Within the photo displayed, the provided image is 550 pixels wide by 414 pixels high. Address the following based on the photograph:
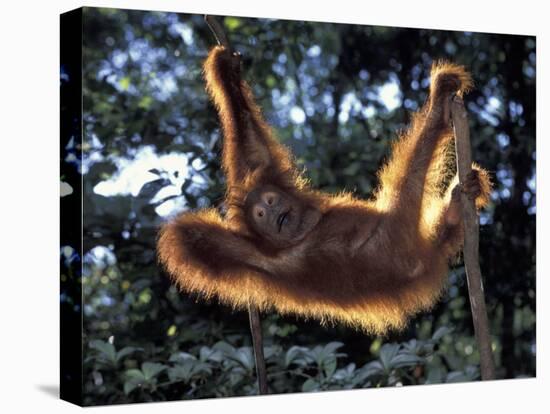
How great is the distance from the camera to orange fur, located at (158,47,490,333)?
5.48 metres

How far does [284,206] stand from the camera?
5.57 m

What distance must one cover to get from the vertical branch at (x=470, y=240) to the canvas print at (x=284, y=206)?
0.04 feet

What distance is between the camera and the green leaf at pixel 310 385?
18.8ft

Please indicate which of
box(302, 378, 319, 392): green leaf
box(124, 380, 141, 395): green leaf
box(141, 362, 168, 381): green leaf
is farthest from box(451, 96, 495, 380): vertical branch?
box(124, 380, 141, 395): green leaf

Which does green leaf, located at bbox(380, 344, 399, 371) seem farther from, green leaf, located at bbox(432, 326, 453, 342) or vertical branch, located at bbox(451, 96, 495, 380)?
vertical branch, located at bbox(451, 96, 495, 380)

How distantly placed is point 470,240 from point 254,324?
1314 millimetres

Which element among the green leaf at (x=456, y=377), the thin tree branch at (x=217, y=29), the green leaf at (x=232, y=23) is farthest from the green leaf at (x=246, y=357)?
the green leaf at (x=232, y=23)

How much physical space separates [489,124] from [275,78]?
1.51 meters

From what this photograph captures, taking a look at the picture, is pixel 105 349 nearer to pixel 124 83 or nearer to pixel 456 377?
pixel 124 83

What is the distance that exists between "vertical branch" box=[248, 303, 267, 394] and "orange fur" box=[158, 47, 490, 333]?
82 millimetres

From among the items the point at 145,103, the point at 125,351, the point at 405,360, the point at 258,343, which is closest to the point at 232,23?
the point at 145,103

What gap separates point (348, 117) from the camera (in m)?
5.83

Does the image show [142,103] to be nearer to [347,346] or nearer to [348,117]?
[348,117]

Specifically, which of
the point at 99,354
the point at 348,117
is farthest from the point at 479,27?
the point at 99,354
